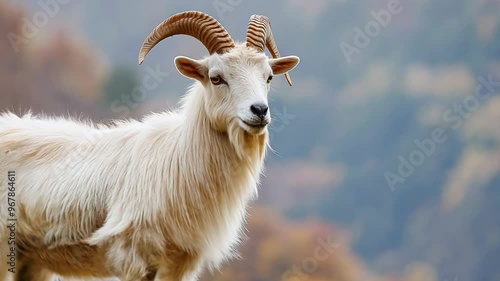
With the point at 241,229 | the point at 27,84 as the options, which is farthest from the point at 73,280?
the point at 27,84

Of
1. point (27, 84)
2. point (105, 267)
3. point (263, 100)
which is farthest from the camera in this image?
point (27, 84)

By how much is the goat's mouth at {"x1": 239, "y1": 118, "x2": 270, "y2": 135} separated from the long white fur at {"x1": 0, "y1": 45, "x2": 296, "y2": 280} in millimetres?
98

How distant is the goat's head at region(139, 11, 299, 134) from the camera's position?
23.9ft

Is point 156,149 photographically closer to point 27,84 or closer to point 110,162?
point 110,162

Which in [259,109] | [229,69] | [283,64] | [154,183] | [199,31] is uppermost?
[283,64]

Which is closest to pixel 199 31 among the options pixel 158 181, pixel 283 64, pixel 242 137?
pixel 283 64

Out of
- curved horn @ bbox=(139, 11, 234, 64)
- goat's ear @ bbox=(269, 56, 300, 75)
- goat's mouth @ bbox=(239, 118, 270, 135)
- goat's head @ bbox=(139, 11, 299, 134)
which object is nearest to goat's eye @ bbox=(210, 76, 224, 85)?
goat's head @ bbox=(139, 11, 299, 134)

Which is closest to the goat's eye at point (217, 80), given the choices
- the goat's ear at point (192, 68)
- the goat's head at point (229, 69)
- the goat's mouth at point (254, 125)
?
the goat's head at point (229, 69)

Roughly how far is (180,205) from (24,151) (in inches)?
69.9

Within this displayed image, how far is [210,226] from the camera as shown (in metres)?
7.71

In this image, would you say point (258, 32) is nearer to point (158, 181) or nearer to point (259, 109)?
point (259, 109)

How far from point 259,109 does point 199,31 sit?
3.88 feet

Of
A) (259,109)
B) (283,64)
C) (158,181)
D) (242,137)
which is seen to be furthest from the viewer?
(283,64)

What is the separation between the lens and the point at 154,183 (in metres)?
7.71
